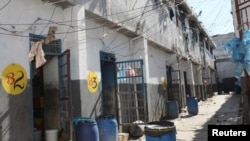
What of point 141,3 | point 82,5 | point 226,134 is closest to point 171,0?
point 141,3

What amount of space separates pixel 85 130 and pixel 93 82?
74.4 inches

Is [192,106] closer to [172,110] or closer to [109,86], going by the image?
[172,110]

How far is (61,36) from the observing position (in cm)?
774

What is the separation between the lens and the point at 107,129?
26.6 ft

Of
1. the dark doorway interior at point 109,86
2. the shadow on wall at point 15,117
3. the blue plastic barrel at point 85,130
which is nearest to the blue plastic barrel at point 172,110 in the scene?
the dark doorway interior at point 109,86

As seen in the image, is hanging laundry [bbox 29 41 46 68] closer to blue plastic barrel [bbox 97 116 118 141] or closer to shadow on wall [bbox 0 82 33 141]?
shadow on wall [bbox 0 82 33 141]

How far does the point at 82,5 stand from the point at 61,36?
1065 millimetres

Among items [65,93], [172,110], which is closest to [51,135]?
[65,93]

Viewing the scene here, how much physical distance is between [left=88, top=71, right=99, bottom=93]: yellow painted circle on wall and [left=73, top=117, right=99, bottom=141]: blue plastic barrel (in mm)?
1451

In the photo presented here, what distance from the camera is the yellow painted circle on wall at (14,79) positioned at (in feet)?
19.8

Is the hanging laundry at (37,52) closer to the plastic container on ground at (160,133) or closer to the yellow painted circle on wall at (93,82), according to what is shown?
the yellow painted circle on wall at (93,82)

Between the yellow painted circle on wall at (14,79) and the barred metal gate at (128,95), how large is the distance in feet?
14.1

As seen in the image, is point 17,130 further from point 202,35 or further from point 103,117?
point 202,35

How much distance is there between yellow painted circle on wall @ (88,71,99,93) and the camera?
329 inches
